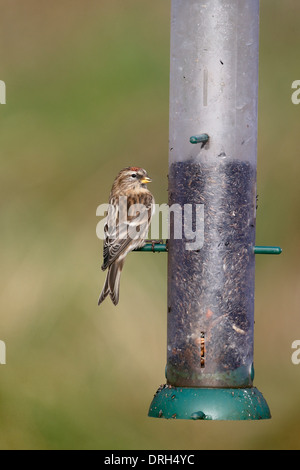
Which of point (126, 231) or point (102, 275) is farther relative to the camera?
point (102, 275)

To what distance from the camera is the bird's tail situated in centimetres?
1196

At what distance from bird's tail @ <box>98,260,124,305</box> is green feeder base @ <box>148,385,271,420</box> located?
1307 mm

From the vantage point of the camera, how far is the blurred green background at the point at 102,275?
14.7 m

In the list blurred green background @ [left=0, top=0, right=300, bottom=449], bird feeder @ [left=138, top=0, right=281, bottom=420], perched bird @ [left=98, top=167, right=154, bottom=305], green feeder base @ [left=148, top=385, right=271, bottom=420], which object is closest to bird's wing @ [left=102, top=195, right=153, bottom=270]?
perched bird @ [left=98, top=167, right=154, bottom=305]

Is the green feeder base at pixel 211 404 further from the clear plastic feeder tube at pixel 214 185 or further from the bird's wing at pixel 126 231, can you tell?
the bird's wing at pixel 126 231

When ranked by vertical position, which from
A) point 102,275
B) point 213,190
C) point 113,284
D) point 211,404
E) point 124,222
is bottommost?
point 211,404

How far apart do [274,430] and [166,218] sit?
399 cm

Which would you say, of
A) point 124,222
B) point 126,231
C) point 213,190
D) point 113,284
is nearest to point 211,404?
point 213,190

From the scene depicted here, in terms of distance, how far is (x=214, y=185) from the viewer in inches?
434

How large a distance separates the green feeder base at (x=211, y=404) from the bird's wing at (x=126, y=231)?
58.2 inches

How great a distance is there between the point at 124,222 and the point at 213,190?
131 centimetres

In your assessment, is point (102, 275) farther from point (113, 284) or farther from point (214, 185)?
point (214, 185)

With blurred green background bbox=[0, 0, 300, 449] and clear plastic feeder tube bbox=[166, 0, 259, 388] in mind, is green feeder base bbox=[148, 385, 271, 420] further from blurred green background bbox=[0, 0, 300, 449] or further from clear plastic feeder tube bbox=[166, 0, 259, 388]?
blurred green background bbox=[0, 0, 300, 449]
